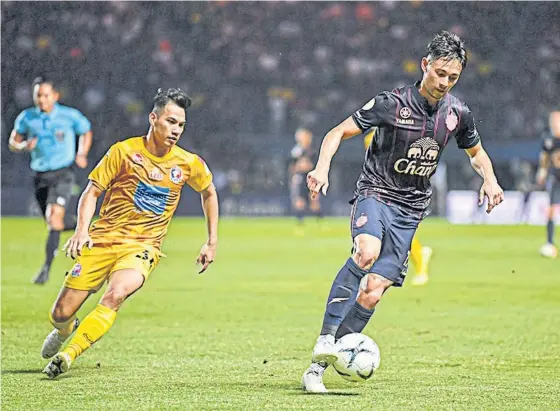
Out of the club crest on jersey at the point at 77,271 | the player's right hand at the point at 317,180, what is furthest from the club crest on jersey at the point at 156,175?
the player's right hand at the point at 317,180

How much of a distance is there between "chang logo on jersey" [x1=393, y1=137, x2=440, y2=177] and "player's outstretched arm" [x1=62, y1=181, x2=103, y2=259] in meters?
1.90

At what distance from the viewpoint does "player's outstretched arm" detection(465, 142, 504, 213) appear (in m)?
6.94

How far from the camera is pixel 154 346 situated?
28.8ft

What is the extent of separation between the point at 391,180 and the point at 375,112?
1.50 feet

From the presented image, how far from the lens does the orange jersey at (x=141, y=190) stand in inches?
298

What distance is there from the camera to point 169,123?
7.36 meters

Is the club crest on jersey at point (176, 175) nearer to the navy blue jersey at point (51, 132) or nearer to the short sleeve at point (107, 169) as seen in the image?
the short sleeve at point (107, 169)

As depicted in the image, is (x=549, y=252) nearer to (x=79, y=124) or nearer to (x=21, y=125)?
(x=79, y=124)

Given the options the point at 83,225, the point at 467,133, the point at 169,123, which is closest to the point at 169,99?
the point at 169,123

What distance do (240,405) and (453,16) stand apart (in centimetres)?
2830

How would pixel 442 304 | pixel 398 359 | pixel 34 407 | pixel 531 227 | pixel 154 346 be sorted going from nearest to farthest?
pixel 34 407, pixel 398 359, pixel 154 346, pixel 442 304, pixel 531 227

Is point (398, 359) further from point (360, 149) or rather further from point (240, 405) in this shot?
point (360, 149)

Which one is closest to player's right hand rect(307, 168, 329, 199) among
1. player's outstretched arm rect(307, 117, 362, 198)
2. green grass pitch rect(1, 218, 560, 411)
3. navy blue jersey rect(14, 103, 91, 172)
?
player's outstretched arm rect(307, 117, 362, 198)

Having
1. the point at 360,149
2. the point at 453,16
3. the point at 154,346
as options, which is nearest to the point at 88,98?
the point at 360,149
